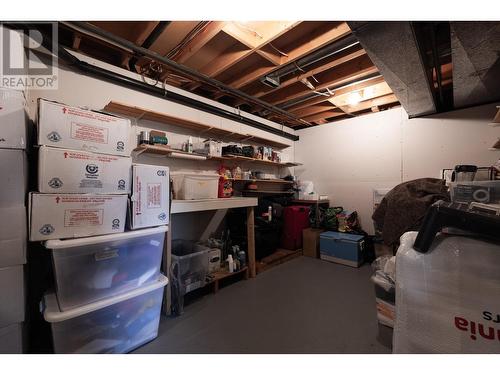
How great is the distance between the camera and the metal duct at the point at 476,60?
1.34 metres

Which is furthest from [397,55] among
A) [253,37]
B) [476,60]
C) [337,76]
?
[253,37]

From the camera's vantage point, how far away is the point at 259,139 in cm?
346

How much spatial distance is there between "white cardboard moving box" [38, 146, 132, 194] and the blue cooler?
270 cm

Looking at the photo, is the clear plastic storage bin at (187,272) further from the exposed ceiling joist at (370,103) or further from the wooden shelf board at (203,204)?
the exposed ceiling joist at (370,103)

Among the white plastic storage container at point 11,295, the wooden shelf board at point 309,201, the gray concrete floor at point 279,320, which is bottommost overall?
the gray concrete floor at point 279,320

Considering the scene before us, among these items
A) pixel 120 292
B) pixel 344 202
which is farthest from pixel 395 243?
pixel 120 292

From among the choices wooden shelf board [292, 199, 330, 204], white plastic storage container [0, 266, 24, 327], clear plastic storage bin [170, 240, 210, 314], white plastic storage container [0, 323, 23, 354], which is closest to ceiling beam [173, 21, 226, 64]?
clear plastic storage bin [170, 240, 210, 314]

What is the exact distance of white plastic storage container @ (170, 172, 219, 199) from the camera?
2.15m

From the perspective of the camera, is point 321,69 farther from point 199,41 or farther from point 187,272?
point 187,272

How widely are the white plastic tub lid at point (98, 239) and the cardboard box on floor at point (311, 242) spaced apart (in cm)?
240

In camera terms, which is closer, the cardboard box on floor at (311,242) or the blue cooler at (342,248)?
the blue cooler at (342,248)

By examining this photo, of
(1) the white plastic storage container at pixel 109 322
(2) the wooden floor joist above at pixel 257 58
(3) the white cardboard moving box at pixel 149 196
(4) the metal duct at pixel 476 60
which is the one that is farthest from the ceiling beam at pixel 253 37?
(1) the white plastic storage container at pixel 109 322

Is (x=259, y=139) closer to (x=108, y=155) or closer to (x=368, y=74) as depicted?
(x=368, y=74)
